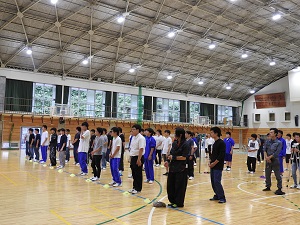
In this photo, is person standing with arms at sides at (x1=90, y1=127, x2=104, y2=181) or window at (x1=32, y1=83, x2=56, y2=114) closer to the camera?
person standing with arms at sides at (x1=90, y1=127, x2=104, y2=181)

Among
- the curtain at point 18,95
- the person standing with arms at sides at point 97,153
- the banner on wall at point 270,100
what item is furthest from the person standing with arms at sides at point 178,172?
the banner on wall at point 270,100

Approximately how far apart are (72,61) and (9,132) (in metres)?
7.72

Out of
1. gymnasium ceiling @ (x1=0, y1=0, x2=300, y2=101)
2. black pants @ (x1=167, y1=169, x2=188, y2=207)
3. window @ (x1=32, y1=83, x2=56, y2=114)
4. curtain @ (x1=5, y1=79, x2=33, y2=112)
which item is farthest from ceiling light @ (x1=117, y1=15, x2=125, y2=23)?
black pants @ (x1=167, y1=169, x2=188, y2=207)

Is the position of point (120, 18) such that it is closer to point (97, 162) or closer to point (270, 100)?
point (97, 162)

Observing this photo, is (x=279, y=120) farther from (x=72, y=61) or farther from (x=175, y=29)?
(x=72, y=61)

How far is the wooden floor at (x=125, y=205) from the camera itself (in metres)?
4.38

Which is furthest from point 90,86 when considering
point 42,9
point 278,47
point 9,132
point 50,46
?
Answer: point 278,47

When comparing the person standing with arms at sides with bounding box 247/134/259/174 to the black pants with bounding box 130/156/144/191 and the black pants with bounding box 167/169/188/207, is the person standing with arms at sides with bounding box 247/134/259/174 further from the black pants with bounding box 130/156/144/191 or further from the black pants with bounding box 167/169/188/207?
the black pants with bounding box 167/169/188/207

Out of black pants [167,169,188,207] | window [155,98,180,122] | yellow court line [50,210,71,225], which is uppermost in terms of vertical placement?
window [155,98,180,122]

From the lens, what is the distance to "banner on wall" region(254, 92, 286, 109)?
1336 inches

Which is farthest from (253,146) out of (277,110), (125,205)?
(277,110)

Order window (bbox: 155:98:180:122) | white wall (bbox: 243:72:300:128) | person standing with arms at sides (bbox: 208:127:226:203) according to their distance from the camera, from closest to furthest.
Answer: person standing with arms at sides (bbox: 208:127:226:203) < window (bbox: 155:98:180:122) < white wall (bbox: 243:72:300:128)

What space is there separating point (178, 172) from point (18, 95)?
68.1ft

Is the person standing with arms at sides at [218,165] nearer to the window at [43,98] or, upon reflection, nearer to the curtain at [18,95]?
the window at [43,98]
